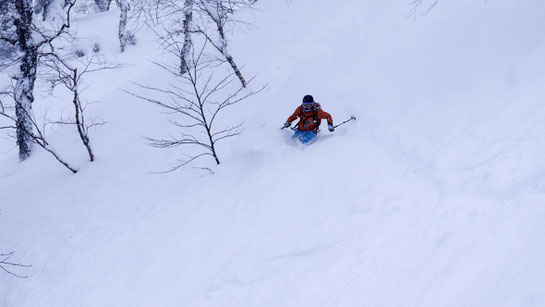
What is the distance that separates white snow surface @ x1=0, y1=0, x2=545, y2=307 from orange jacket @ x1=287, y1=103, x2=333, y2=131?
13.4 inches

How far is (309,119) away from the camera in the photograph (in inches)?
267

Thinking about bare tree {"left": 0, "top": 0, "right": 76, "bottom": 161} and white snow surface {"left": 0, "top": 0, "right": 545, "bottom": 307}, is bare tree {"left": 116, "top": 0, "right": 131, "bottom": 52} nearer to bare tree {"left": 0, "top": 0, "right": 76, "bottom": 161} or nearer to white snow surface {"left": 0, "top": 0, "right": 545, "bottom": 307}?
bare tree {"left": 0, "top": 0, "right": 76, "bottom": 161}

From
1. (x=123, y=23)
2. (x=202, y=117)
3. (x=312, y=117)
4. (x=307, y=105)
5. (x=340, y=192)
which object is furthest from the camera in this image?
(x=123, y=23)

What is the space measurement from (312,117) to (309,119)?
0.23 ft

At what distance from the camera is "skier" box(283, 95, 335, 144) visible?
21.8ft

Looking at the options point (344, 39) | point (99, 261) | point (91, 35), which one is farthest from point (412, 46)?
point (91, 35)

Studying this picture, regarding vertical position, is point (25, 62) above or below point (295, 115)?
above

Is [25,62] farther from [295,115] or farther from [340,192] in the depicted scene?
[340,192]

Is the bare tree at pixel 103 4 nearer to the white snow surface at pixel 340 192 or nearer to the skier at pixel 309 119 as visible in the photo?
the white snow surface at pixel 340 192

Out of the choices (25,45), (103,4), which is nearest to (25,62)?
(25,45)

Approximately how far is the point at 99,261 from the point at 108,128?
4.45 m

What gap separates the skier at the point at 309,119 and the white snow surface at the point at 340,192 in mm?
254

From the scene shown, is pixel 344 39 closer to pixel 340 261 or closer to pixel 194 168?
pixel 194 168

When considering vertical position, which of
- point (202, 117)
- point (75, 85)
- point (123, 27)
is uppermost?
point (123, 27)
